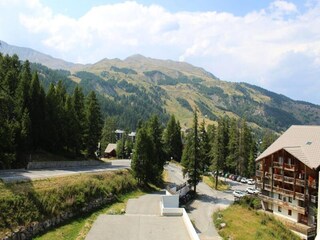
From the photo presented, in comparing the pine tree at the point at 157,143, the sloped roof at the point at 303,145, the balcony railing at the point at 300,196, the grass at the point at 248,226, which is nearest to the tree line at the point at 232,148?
the pine tree at the point at 157,143

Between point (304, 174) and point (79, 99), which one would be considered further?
point (79, 99)

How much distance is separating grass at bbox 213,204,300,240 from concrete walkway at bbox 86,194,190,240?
882cm

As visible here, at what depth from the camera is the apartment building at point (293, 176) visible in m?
52.1

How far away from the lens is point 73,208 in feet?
129

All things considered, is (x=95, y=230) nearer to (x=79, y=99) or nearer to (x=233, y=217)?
(x=233, y=217)

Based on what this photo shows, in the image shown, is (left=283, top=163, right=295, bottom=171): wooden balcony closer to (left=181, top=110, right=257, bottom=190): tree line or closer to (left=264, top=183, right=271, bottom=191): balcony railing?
(left=264, top=183, right=271, bottom=191): balcony railing

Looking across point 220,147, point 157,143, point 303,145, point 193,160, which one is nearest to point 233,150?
point 220,147

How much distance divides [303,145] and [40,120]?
41506mm

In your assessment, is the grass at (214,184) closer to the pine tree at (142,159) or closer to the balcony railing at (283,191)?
the balcony railing at (283,191)

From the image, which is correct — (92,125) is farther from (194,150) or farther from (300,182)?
(300,182)

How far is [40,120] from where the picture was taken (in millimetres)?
60250

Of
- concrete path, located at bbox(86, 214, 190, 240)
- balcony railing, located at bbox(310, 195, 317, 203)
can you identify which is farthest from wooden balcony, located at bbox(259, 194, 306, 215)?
concrete path, located at bbox(86, 214, 190, 240)

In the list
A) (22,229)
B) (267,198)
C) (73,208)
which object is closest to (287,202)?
(267,198)

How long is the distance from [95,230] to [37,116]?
32.2 meters
